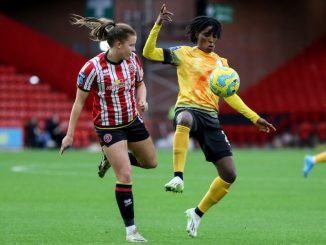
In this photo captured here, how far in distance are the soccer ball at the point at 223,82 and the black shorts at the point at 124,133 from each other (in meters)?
0.91

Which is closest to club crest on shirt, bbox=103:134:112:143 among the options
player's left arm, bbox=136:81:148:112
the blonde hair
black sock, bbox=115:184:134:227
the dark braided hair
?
black sock, bbox=115:184:134:227

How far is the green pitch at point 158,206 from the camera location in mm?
10719

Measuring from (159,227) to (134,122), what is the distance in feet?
6.10

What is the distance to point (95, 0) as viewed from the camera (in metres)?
40.5

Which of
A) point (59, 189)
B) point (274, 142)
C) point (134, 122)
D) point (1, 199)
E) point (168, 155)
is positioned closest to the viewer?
point (134, 122)

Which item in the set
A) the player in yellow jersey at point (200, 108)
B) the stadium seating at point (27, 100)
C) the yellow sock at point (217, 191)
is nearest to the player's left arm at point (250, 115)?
the player in yellow jersey at point (200, 108)

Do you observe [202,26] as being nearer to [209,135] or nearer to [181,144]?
[209,135]

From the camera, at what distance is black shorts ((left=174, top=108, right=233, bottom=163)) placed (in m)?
10.6

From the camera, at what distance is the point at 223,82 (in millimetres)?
10469

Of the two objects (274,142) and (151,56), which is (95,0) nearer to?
(274,142)

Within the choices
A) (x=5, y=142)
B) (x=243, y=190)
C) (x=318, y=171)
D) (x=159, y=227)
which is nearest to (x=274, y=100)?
(x=5, y=142)

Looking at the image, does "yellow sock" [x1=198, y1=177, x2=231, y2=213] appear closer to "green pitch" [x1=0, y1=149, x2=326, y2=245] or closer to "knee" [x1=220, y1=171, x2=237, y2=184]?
"knee" [x1=220, y1=171, x2=237, y2=184]

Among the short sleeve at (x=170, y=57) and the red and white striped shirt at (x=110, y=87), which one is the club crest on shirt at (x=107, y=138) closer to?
the red and white striped shirt at (x=110, y=87)

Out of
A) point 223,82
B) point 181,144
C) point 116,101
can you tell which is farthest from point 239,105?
point 116,101
